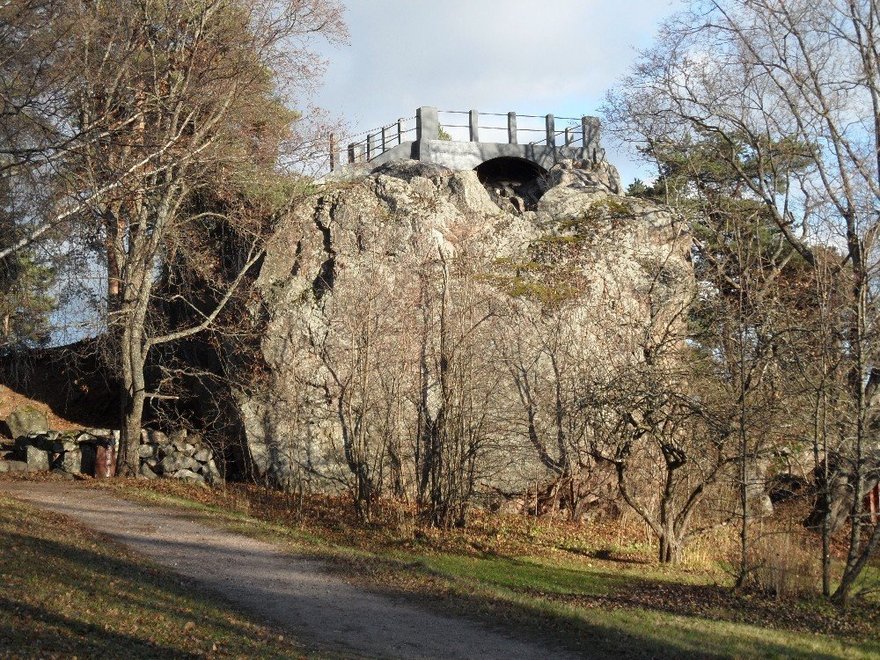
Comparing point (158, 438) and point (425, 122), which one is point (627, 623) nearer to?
point (158, 438)

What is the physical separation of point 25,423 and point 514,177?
16.5 metres

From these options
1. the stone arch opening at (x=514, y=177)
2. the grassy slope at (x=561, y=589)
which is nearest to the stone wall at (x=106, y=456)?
the grassy slope at (x=561, y=589)

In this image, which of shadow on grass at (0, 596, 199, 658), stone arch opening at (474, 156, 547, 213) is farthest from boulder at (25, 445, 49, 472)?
stone arch opening at (474, 156, 547, 213)

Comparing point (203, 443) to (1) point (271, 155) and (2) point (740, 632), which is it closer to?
(1) point (271, 155)

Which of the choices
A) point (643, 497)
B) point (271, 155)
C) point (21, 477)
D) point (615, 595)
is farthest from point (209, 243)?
point (615, 595)

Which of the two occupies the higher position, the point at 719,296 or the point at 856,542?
the point at 719,296

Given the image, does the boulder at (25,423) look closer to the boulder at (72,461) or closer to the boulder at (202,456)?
the boulder at (72,461)

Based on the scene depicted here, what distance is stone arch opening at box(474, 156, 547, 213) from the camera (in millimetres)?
28016

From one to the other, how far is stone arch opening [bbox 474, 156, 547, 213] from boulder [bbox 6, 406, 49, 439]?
14314 mm

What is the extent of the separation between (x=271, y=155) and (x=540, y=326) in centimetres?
676

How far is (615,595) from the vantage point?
1198cm

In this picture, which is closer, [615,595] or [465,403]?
[615,595]

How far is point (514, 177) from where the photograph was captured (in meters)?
29.7

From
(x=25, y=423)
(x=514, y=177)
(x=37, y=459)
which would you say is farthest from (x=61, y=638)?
(x=514, y=177)
